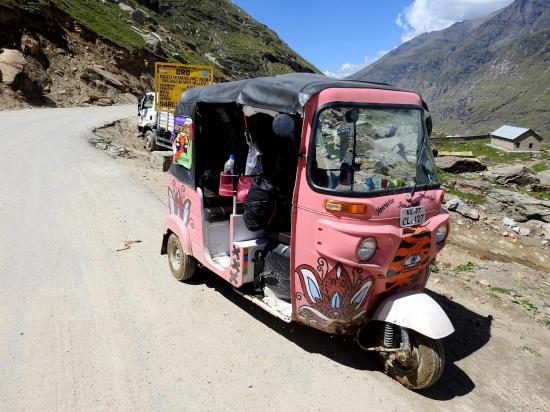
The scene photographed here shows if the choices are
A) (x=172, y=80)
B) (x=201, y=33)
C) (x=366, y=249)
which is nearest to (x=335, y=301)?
(x=366, y=249)

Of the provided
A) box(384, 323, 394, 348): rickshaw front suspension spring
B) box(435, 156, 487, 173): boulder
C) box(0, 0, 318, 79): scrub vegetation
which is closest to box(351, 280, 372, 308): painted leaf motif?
box(384, 323, 394, 348): rickshaw front suspension spring

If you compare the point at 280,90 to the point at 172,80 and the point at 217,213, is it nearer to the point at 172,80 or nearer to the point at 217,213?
the point at 217,213

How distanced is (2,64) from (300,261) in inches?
1136

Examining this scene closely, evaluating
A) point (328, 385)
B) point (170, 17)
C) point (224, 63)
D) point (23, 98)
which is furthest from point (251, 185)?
point (170, 17)

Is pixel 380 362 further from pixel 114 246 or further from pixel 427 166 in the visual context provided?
pixel 114 246

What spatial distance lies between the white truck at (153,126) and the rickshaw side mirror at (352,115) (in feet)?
44.5

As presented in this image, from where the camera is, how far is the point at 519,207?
12875mm

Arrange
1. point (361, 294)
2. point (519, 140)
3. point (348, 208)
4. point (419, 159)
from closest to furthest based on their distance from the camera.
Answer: point (348, 208) < point (361, 294) < point (419, 159) < point (519, 140)

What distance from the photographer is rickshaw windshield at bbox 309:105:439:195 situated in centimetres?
407

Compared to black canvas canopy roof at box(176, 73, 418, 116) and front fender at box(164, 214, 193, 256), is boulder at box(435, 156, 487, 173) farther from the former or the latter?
black canvas canopy roof at box(176, 73, 418, 116)

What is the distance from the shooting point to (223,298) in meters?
5.86

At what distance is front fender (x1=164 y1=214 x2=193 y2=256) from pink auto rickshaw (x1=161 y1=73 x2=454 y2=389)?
1044 mm

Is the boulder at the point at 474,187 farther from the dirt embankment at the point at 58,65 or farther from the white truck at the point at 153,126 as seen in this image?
the dirt embankment at the point at 58,65

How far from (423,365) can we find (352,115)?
243 cm
